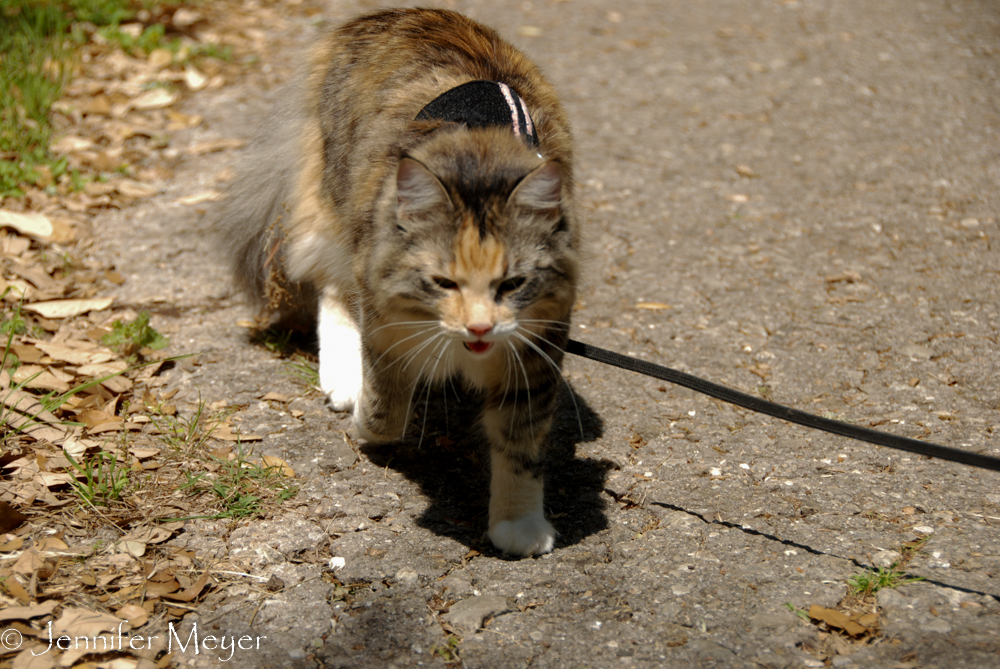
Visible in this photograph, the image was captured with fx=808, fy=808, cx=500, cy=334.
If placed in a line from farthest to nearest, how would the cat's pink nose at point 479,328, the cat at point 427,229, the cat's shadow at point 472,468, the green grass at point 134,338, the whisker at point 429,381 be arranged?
the green grass at point 134,338 < the cat's shadow at point 472,468 < the whisker at point 429,381 < the cat at point 427,229 < the cat's pink nose at point 479,328

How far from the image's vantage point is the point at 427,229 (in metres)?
2.52

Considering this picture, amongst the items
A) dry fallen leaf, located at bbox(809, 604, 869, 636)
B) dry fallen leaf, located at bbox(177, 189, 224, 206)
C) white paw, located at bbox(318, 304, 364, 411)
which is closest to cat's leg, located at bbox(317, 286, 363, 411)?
white paw, located at bbox(318, 304, 364, 411)

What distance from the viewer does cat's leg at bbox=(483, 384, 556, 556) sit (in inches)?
111

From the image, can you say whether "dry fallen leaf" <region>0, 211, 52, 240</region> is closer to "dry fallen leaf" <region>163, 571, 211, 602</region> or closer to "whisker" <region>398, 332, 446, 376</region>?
"whisker" <region>398, 332, 446, 376</region>

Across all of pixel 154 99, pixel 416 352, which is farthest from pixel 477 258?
pixel 154 99

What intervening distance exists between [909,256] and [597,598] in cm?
314

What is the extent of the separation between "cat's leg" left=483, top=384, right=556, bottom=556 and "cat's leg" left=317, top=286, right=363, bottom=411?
0.84 metres

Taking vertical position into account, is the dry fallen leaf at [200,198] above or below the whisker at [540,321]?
below

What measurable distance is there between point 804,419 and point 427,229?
1338 millimetres

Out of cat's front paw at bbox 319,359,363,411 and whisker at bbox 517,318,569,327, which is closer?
whisker at bbox 517,318,569,327

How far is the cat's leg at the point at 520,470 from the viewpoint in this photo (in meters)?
2.83

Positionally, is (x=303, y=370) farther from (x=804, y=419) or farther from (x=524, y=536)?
(x=804, y=419)

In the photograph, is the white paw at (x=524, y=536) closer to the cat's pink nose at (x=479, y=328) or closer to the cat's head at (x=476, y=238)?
the cat's head at (x=476, y=238)

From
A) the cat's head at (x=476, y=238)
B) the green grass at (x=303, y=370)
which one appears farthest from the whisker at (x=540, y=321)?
the green grass at (x=303, y=370)
